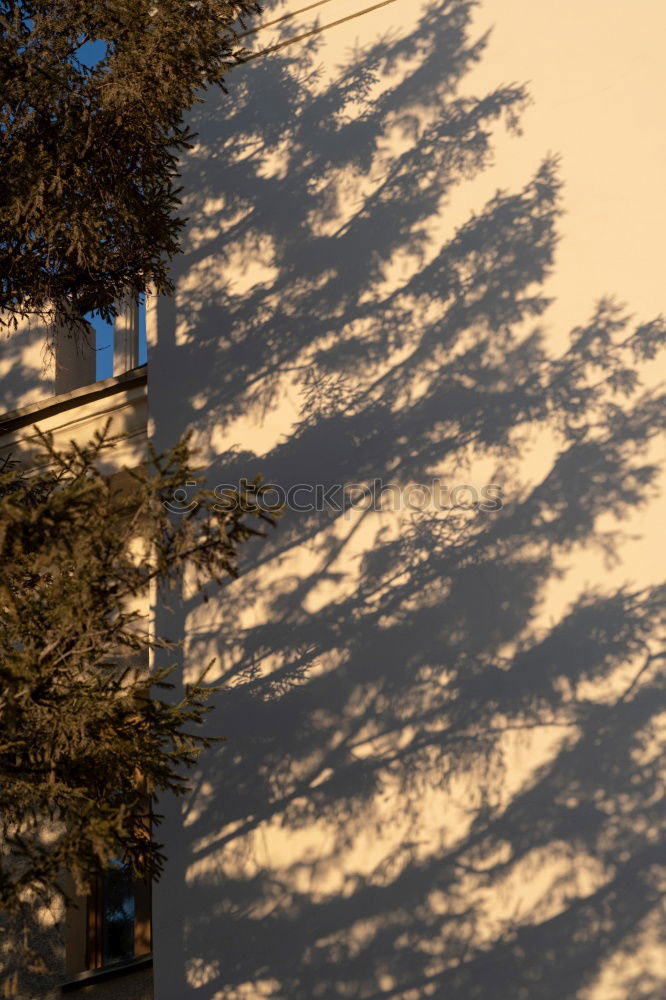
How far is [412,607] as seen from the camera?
25.3 ft

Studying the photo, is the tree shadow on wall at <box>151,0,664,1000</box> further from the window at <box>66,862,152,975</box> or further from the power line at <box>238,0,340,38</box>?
the window at <box>66,862,152,975</box>

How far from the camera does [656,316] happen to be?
778 centimetres

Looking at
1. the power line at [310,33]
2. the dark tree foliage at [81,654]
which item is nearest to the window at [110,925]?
the dark tree foliage at [81,654]

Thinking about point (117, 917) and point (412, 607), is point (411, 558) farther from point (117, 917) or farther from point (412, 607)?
point (117, 917)

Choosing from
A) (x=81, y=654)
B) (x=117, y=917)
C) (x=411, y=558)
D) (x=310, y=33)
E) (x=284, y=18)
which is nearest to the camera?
(x=81, y=654)

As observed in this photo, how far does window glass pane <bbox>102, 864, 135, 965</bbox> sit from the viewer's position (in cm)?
870

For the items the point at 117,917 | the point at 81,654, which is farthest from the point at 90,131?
the point at 117,917

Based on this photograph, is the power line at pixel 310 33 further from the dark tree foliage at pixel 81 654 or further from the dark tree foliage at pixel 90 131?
the dark tree foliage at pixel 81 654

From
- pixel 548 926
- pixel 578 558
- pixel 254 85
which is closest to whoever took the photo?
pixel 548 926

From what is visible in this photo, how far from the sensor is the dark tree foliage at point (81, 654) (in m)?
5.09

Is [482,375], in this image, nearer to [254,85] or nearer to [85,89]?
[85,89]

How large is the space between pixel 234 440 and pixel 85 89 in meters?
2.94

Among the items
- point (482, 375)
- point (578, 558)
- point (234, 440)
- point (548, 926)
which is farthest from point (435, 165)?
point (548, 926)

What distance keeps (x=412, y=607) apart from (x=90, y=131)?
144 inches
